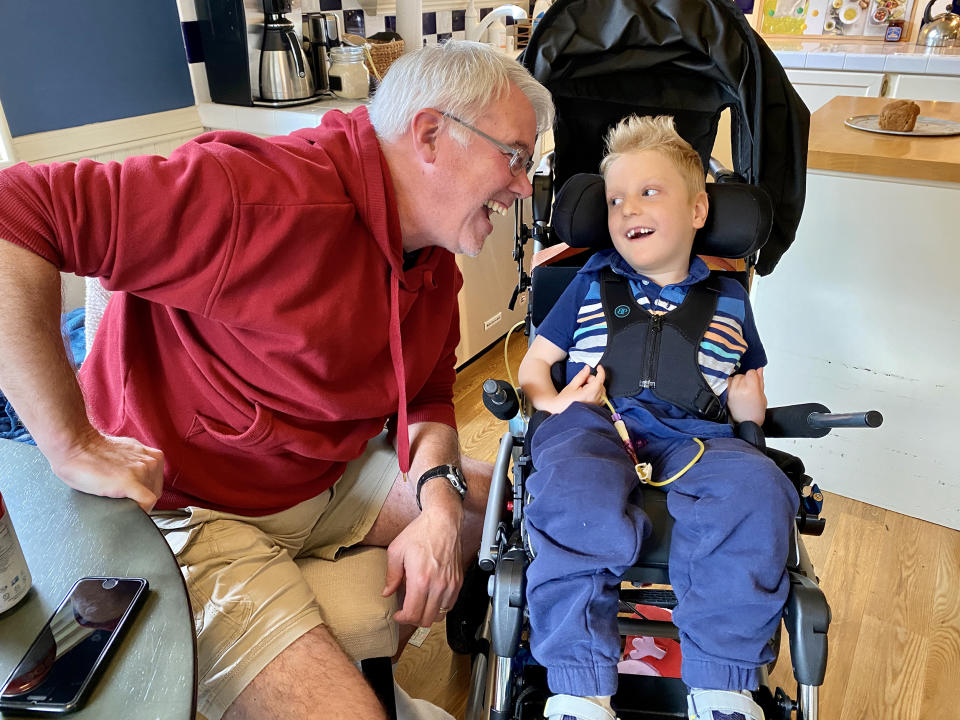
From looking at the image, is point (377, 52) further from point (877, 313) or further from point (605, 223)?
point (877, 313)

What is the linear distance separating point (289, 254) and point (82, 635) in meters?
0.62

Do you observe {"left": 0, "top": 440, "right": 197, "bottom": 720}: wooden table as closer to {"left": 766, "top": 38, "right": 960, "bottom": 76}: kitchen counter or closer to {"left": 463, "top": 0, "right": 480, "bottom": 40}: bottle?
{"left": 463, "top": 0, "right": 480, "bottom": 40}: bottle

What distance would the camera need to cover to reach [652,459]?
127cm

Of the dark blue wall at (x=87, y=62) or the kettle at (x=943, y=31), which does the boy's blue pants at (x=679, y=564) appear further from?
the kettle at (x=943, y=31)

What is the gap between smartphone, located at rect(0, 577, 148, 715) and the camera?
61cm

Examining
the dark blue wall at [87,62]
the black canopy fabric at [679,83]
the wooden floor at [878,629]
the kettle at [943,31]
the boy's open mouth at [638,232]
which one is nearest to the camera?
the boy's open mouth at [638,232]

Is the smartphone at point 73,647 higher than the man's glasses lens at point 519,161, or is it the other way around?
the man's glasses lens at point 519,161

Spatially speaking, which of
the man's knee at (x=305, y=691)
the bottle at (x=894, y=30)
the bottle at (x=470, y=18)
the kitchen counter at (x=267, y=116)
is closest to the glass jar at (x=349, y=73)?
the kitchen counter at (x=267, y=116)

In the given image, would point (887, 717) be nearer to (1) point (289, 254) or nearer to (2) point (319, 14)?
(1) point (289, 254)

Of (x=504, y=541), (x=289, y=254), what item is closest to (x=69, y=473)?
(x=289, y=254)

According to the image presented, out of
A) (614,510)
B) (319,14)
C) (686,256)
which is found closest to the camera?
(614,510)

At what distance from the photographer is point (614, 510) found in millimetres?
1038

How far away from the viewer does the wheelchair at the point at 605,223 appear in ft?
3.67

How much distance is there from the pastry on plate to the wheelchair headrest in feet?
3.04
